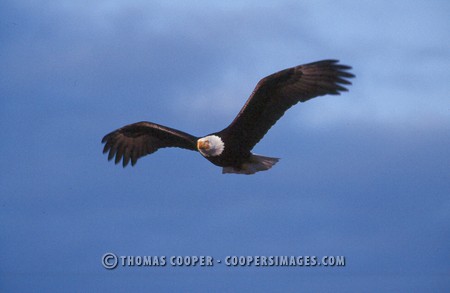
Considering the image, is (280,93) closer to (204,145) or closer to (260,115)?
(260,115)

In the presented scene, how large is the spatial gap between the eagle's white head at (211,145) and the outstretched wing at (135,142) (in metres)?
1.02

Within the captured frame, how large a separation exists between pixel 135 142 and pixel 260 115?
235 cm

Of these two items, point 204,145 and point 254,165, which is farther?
point 254,165

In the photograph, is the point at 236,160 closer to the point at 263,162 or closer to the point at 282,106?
the point at 263,162

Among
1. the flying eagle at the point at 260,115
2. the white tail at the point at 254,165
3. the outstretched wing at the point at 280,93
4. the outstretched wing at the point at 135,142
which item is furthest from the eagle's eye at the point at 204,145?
the outstretched wing at the point at 135,142

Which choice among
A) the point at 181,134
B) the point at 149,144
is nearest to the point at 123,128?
the point at 149,144

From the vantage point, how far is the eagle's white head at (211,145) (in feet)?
26.2

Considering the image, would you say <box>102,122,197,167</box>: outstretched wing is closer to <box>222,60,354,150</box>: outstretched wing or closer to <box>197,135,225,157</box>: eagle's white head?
<box>197,135,225,157</box>: eagle's white head

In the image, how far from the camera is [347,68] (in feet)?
24.4

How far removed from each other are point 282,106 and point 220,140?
860 millimetres

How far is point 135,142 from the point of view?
9500 millimetres

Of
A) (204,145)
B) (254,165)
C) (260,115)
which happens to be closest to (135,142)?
(204,145)

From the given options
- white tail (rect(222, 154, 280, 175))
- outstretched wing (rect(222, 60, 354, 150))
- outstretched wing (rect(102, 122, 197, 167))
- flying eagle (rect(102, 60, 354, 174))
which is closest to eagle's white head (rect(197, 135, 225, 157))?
flying eagle (rect(102, 60, 354, 174))

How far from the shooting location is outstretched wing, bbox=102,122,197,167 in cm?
915
